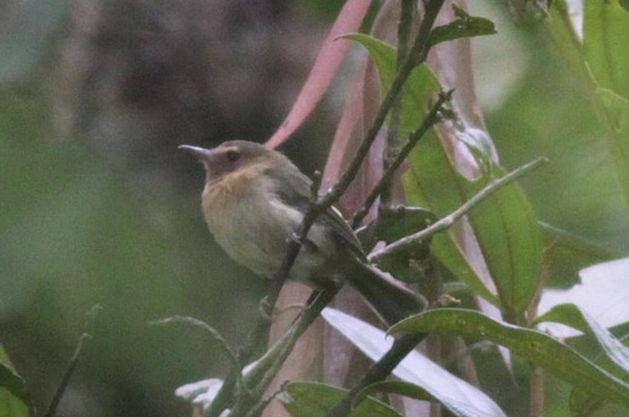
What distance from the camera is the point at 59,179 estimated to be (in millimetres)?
1880

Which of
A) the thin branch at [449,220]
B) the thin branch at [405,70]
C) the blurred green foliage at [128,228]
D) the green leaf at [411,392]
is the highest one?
the thin branch at [405,70]

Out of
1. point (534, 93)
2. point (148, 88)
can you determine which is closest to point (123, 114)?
point (148, 88)

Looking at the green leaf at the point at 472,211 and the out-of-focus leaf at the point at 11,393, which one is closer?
the out-of-focus leaf at the point at 11,393

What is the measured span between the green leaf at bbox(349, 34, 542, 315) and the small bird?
4.9 inches

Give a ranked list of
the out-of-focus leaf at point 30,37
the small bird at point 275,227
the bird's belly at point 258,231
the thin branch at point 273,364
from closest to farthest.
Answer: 1. the thin branch at point 273,364
2. the small bird at point 275,227
3. the bird's belly at point 258,231
4. the out-of-focus leaf at point 30,37

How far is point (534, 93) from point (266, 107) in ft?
1.81

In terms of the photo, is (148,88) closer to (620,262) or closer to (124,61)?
(124,61)

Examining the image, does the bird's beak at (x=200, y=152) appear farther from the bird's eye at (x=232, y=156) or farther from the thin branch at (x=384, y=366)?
the thin branch at (x=384, y=366)

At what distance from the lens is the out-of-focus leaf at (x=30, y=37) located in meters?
2.04

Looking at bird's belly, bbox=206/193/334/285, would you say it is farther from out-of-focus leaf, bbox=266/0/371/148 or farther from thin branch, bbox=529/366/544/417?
thin branch, bbox=529/366/544/417

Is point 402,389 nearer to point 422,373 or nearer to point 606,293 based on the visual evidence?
point 422,373

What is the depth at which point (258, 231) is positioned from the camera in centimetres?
195

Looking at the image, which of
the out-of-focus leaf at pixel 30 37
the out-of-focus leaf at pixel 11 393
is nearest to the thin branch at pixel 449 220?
the out-of-focus leaf at pixel 11 393

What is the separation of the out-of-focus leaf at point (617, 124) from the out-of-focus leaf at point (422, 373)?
40 cm
